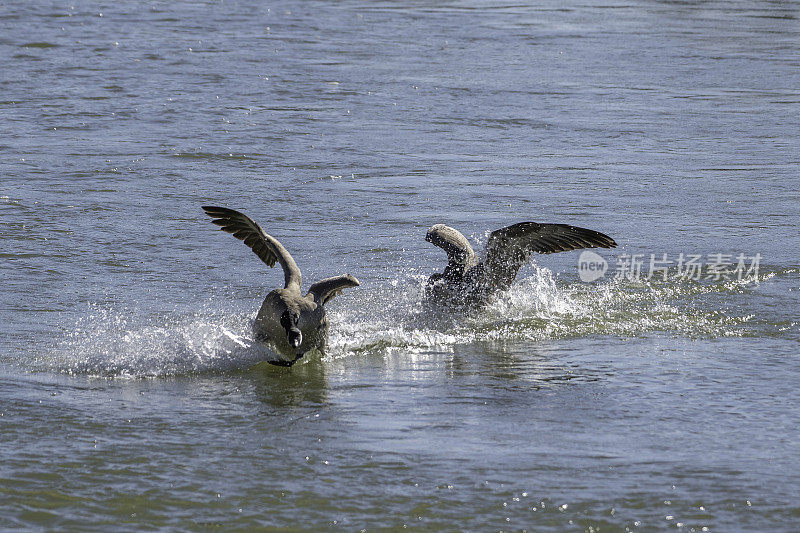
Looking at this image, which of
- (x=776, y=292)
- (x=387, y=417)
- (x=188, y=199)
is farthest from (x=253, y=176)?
(x=387, y=417)

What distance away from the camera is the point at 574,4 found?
2817 centimetres

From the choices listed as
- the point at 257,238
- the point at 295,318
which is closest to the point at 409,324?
the point at 257,238

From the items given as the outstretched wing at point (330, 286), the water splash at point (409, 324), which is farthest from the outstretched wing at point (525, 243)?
the outstretched wing at point (330, 286)

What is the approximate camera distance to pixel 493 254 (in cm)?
888

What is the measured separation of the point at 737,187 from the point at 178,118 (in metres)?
6.79

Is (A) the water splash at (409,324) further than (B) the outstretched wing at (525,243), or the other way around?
(B) the outstretched wing at (525,243)

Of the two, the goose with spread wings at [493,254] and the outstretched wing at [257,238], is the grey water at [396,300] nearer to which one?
the goose with spread wings at [493,254]

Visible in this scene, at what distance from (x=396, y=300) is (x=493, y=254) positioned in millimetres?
751

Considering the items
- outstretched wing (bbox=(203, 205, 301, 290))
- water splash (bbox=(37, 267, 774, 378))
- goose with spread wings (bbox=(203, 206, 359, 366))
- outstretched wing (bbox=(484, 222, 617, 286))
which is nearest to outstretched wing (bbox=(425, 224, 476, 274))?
outstretched wing (bbox=(484, 222, 617, 286))

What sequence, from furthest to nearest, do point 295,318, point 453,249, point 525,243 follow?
point 453,249 < point 525,243 < point 295,318

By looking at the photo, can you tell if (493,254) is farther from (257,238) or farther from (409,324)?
(257,238)

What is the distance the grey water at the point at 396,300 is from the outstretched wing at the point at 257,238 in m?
0.45

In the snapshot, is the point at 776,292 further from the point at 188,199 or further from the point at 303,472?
the point at 188,199

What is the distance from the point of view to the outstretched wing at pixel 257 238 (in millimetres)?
7875
